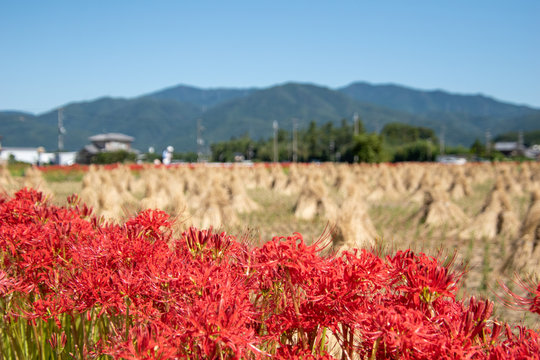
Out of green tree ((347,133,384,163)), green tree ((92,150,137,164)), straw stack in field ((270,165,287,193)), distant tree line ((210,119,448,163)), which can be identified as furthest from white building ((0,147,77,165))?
green tree ((347,133,384,163))

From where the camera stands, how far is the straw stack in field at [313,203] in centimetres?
1501

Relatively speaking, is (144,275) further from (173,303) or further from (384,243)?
(384,243)

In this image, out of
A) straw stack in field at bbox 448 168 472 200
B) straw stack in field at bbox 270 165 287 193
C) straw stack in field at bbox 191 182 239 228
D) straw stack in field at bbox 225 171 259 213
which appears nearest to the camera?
straw stack in field at bbox 191 182 239 228

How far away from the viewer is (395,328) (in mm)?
1437

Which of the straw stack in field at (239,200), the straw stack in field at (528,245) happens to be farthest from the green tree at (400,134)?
the straw stack in field at (528,245)

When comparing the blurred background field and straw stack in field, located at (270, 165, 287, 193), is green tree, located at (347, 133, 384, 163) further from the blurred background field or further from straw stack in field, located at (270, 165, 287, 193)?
straw stack in field, located at (270, 165, 287, 193)

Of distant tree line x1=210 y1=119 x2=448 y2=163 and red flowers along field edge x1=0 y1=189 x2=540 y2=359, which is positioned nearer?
red flowers along field edge x1=0 y1=189 x2=540 y2=359

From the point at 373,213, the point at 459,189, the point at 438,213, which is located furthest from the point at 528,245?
the point at 459,189

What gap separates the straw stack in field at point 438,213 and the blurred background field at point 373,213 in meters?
0.03

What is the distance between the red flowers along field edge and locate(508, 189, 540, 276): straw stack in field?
21.1ft

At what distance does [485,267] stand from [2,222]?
26.8 ft

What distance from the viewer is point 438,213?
13.8 m

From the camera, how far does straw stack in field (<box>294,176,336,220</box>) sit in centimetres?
1501

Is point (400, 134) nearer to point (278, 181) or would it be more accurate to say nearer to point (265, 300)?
point (278, 181)
